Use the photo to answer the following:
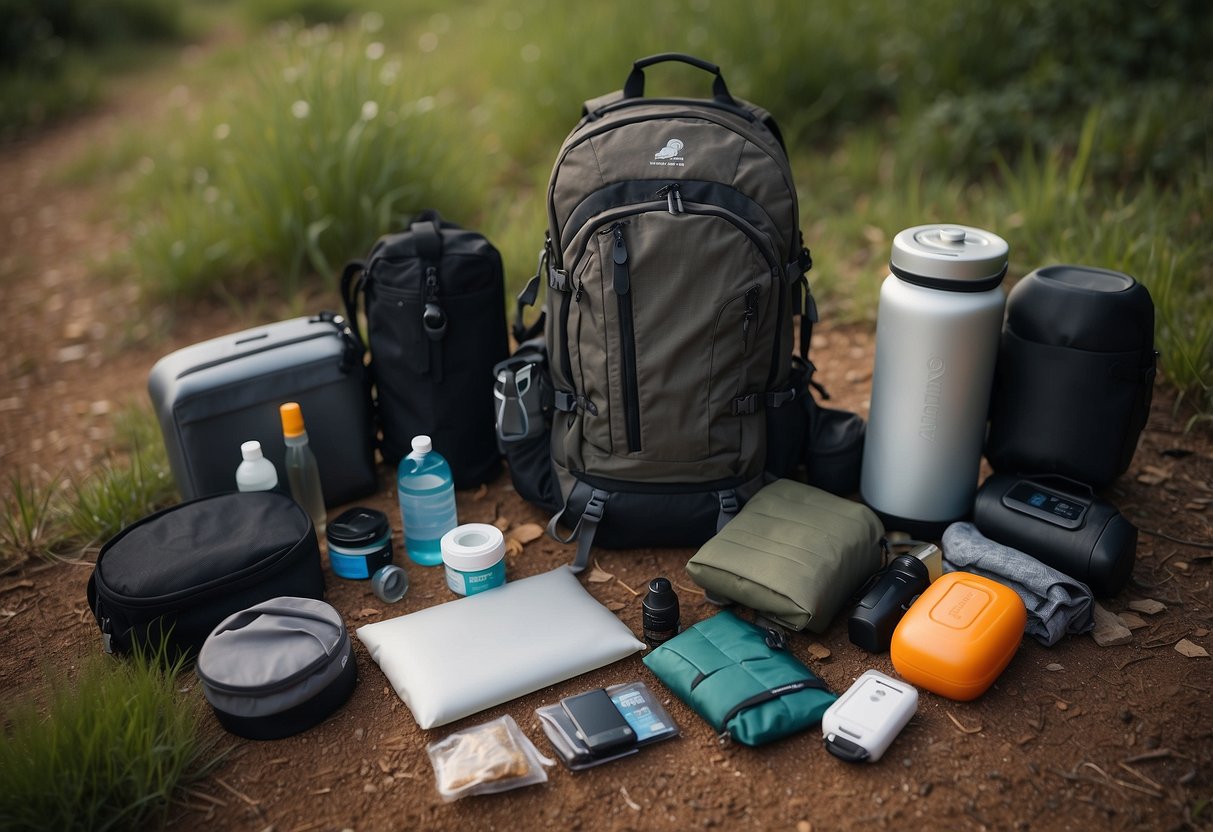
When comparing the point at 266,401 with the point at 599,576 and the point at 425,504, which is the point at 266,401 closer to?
the point at 425,504

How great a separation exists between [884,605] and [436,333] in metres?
1.56

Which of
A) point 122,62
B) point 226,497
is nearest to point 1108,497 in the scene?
point 226,497

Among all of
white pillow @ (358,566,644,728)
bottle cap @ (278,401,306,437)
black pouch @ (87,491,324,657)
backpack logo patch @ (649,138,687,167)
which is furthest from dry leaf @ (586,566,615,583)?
backpack logo patch @ (649,138,687,167)

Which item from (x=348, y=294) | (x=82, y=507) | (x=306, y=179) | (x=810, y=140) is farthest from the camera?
(x=810, y=140)

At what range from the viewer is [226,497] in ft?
9.20

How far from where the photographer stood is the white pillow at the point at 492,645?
240cm

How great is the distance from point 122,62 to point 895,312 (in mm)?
8055

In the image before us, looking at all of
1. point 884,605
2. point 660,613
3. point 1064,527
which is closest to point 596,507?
point 660,613

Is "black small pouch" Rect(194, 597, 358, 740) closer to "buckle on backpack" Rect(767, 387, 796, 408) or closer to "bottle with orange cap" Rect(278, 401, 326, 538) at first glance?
"bottle with orange cap" Rect(278, 401, 326, 538)

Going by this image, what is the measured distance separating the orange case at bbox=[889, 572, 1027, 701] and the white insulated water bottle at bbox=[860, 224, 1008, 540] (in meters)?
0.44

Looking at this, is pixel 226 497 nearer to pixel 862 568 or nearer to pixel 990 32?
pixel 862 568

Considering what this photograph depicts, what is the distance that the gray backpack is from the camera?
2664 millimetres

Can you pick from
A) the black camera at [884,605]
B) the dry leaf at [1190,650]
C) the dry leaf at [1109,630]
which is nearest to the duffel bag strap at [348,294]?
the black camera at [884,605]

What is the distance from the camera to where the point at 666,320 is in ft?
8.89
